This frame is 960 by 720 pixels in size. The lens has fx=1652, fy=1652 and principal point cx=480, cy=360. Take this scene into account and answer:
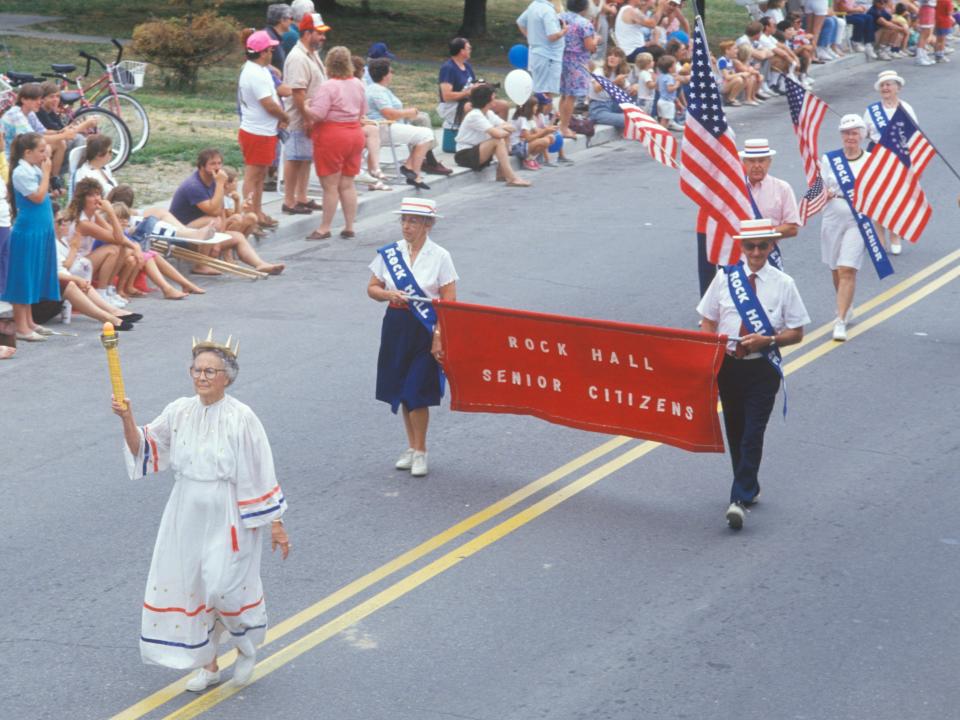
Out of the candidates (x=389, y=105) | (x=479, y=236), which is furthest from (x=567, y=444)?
(x=389, y=105)

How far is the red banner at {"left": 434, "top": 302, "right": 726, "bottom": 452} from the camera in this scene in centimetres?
969

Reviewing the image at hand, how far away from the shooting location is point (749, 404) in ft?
31.6

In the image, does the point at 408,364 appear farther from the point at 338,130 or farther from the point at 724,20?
the point at 724,20

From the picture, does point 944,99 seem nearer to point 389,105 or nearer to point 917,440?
point 389,105

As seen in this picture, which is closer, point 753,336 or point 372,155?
point 753,336

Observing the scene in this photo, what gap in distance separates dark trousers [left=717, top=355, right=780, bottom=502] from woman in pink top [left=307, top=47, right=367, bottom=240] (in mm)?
7771

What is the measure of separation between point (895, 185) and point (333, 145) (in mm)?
5718

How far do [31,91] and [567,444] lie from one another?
7689 millimetres

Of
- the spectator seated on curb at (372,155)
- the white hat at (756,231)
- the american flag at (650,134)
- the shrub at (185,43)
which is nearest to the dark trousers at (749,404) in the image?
the white hat at (756,231)

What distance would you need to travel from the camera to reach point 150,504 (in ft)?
32.7

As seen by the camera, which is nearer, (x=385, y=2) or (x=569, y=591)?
(x=569, y=591)

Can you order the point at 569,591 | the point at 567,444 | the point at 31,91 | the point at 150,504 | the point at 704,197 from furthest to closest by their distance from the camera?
the point at 31,91
the point at 704,197
the point at 567,444
the point at 150,504
the point at 569,591

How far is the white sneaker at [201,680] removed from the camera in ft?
25.0

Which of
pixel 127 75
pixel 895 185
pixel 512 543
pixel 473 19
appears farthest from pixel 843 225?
pixel 473 19
